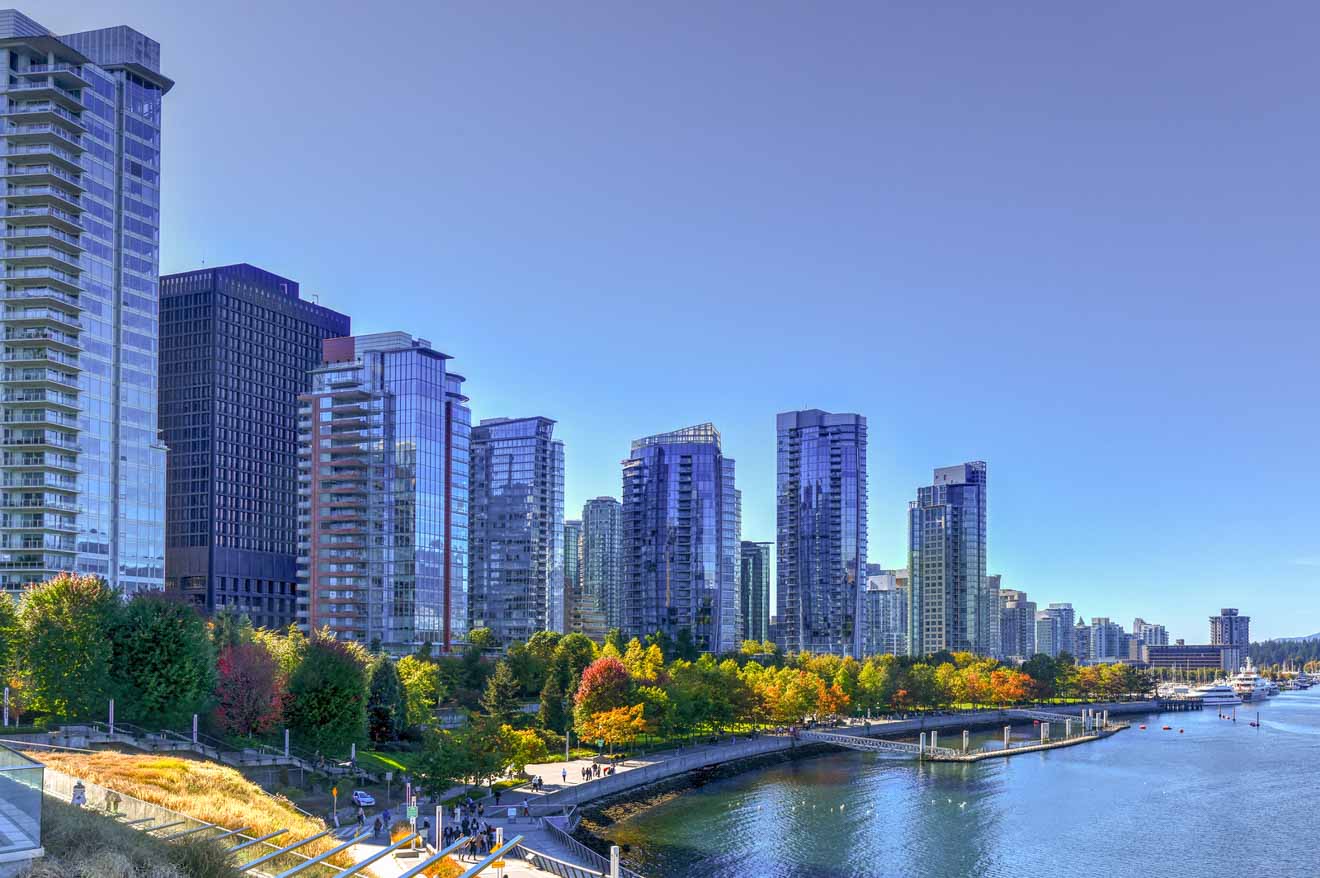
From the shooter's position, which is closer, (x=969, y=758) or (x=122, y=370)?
(x=122, y=370)

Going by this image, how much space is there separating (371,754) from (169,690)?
74.5 feet

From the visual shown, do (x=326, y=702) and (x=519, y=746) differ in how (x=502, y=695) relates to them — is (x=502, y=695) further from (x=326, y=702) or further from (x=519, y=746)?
(x=326, y=702)

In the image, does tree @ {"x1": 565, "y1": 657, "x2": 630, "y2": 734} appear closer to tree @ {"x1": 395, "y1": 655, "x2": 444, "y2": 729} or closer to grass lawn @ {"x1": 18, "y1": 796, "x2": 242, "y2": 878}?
tree @ {"x1": 395, "y1": 655, "x2": 444, "y2": 729}

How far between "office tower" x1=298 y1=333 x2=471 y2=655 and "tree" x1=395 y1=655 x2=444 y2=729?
88.0ft

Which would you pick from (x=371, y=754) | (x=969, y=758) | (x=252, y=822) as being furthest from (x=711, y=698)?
(x=252, y=822)

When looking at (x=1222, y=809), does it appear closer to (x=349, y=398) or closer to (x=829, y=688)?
(x=829, y=688)

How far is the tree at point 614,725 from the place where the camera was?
356 feet

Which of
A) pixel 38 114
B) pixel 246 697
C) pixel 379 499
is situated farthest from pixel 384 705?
pixel 38 114

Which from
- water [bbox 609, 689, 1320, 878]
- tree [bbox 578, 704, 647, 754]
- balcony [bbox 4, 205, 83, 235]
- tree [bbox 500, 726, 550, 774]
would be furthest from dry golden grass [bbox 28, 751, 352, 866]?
balcony [bbox 4, 205, 83, 235]

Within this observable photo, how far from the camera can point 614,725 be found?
356 ft

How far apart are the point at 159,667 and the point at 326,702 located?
12.3 m

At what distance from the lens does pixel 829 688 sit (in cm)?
16375

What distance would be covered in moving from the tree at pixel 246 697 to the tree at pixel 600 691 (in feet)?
124

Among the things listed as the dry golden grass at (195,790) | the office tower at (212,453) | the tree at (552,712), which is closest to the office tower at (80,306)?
the tree at (552,712)
